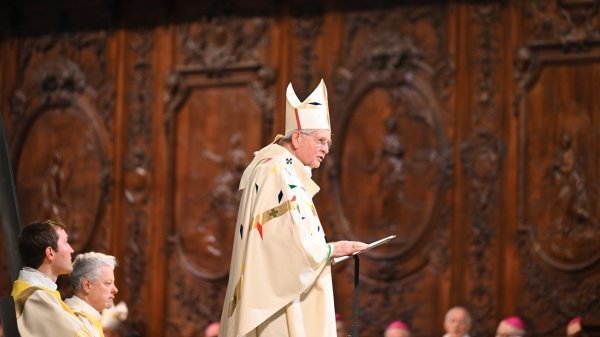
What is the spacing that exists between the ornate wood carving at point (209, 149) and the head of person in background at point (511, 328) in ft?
8.68

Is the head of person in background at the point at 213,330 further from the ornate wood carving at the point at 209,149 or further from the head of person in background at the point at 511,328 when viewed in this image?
the head of person in background at the point at 511,328

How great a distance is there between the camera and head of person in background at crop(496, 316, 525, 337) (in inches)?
336

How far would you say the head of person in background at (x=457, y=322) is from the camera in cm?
851

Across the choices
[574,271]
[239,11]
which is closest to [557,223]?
[574,271]

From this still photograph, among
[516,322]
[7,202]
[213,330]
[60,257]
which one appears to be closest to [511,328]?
[516,322]

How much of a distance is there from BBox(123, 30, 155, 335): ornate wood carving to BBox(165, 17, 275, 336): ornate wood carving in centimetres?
25

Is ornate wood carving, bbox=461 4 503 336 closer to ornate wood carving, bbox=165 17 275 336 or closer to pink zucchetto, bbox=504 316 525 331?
pink zucchetto, bbox=504 316 525 331

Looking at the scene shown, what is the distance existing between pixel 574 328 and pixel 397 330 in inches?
53.0

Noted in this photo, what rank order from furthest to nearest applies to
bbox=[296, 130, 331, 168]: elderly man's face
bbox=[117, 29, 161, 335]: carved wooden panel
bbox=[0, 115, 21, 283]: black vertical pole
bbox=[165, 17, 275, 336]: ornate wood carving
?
1. bbox=[117, 29, 161, 335]: carved wooden panel
2. bbox=[165, 17, 275, 336]: ornate wood carving
3. bbox=[296, 130, 331, 168]: elderly man's face
4. bbox=[0, 115, 21, 283]: black vertical pole

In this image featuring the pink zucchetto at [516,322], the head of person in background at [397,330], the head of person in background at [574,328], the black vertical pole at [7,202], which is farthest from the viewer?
the head of person in background at [397,330]

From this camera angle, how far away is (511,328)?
8.59m

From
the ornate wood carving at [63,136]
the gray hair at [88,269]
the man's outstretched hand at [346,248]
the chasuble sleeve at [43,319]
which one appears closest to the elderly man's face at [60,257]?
the chasuble sleeve at [43,319]

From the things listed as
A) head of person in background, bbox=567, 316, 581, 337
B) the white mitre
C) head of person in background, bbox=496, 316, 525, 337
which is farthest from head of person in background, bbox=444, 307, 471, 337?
the white mitre

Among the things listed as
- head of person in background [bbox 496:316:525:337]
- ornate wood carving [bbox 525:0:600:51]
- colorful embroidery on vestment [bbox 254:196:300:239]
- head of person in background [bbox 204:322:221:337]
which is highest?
ornate wood carving [bbox 525:0:600:51]
